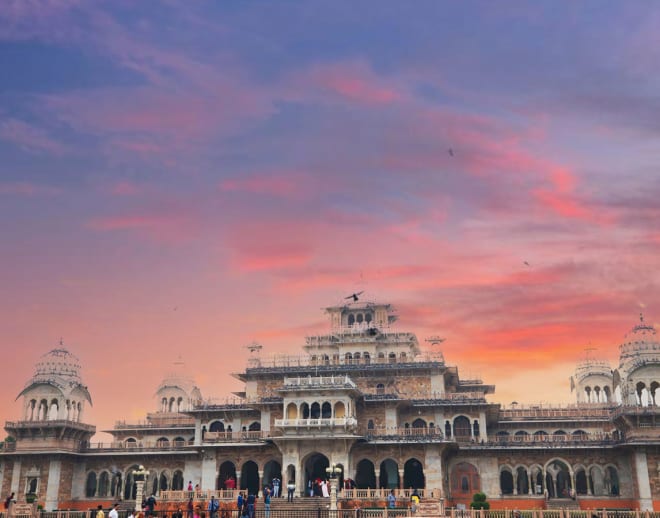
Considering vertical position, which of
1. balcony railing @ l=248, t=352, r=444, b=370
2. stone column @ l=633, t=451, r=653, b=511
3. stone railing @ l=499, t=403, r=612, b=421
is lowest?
stone column @ l=633, t=451, r=653, b=511

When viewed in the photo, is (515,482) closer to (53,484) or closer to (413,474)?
(413,474)

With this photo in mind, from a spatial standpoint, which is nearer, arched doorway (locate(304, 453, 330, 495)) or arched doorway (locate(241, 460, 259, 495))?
arched doorway (locate(304, 453, 330, 495))

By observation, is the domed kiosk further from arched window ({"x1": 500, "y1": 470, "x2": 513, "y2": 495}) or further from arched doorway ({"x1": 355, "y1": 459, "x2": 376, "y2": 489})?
arched window ({"x1": 500, "y1": 470, "x2": 513, "y2": 495})

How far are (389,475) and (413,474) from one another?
9.81 ft

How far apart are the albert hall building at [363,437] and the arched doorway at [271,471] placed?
0.25m

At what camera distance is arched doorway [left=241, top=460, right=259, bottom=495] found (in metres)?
63.5

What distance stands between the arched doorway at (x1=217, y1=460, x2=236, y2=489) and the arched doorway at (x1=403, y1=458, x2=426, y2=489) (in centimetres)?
1521

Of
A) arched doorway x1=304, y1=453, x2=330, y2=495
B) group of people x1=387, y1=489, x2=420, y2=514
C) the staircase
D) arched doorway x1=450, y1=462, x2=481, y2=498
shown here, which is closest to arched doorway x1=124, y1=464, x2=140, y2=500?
arched doorway x1=304, y1=453, x2=330, y2=495

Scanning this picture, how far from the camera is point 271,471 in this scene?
63188 mm

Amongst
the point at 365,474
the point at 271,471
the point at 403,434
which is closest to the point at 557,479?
the point at 403,434

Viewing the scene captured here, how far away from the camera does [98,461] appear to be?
6731cm

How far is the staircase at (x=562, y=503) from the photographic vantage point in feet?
185

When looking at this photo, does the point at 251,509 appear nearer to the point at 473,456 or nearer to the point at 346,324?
the point at 473,456

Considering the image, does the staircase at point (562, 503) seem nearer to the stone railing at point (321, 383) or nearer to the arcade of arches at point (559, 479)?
the arcade of arches at point (559, 479)
